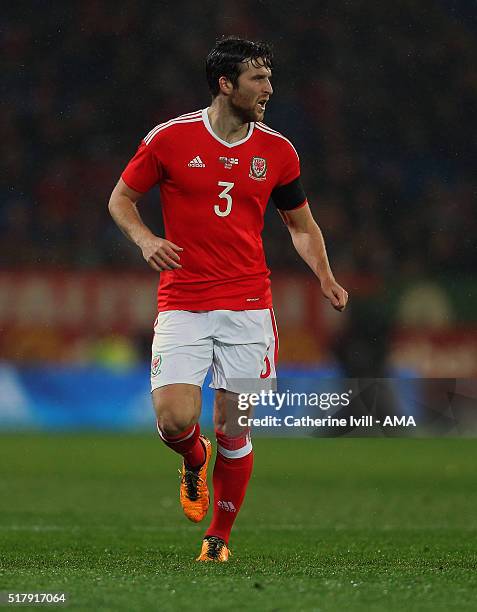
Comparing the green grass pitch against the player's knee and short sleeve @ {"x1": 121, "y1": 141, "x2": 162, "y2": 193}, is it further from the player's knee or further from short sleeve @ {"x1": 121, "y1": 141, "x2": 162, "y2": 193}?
short sleeve @ {"x1": 121, "y1": 141, "x2": 162, "y2": 193}

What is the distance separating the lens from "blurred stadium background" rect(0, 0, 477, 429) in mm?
15422

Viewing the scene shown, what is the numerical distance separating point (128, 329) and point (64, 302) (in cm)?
90

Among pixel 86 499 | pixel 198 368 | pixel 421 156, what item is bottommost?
pixel 86 499

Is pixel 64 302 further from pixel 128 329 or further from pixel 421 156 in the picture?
pixel 421 156

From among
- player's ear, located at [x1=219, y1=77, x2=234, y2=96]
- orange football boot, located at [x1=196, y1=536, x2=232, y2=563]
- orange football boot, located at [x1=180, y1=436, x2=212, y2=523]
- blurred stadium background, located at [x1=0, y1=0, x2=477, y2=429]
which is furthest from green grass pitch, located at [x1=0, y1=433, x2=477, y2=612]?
player's ear, located at [x1=219, y1=77, x2=234, y2=96]

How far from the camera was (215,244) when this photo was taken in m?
5.16

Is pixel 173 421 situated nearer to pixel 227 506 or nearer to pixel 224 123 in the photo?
pixel 227 506

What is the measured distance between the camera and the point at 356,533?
665 centimetres

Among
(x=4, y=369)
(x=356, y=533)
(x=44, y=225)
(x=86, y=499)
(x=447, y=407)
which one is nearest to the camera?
(x=356, y=533)

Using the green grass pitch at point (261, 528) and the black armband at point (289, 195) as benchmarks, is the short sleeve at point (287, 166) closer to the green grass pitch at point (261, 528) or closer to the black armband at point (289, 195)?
the black armband at point (289, 195)

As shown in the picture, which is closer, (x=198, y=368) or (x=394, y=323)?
(x=198, y=368)

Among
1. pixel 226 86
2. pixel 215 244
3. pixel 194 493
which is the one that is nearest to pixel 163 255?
pixel 215 244

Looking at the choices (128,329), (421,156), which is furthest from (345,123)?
(128,329)

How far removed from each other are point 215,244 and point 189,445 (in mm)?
865
